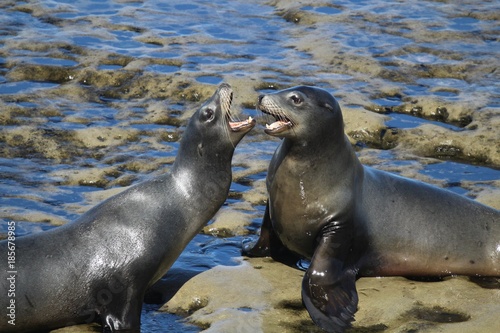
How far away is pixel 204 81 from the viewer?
41.7 ft

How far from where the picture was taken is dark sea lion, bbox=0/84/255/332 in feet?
22.7

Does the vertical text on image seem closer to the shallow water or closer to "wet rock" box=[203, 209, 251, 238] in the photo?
the shallow water

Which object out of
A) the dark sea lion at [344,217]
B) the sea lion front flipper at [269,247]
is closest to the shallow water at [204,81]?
the sea lion front flipper at [269,247]

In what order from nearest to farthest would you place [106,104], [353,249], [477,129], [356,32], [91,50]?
[353,249] → [477,129] → [106,104] → [91,50] → [356,32]

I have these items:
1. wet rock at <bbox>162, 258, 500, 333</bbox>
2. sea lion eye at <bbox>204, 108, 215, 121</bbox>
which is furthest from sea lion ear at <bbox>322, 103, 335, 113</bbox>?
wet rock at <bbox>162, 258, 500, 333</bbox>

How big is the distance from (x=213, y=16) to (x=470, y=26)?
405cm

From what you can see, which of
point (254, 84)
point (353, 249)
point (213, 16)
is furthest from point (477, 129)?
point (213, 16)

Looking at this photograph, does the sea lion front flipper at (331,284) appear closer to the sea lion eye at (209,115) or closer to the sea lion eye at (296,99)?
the sea lion eye at (296,99)

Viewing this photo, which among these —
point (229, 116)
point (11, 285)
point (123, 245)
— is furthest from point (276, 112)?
point (11, 285)

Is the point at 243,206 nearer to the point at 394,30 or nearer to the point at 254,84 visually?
the point at 254,84

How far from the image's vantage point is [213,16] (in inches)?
628

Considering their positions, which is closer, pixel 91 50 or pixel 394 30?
pixel 91 50

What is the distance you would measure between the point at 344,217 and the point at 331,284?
582 mm

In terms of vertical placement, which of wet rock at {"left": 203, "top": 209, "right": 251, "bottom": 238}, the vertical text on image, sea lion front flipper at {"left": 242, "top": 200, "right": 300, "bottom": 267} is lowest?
wet rock at {"left": 203, "top": 209, "right": 251, "bottom": 238}
